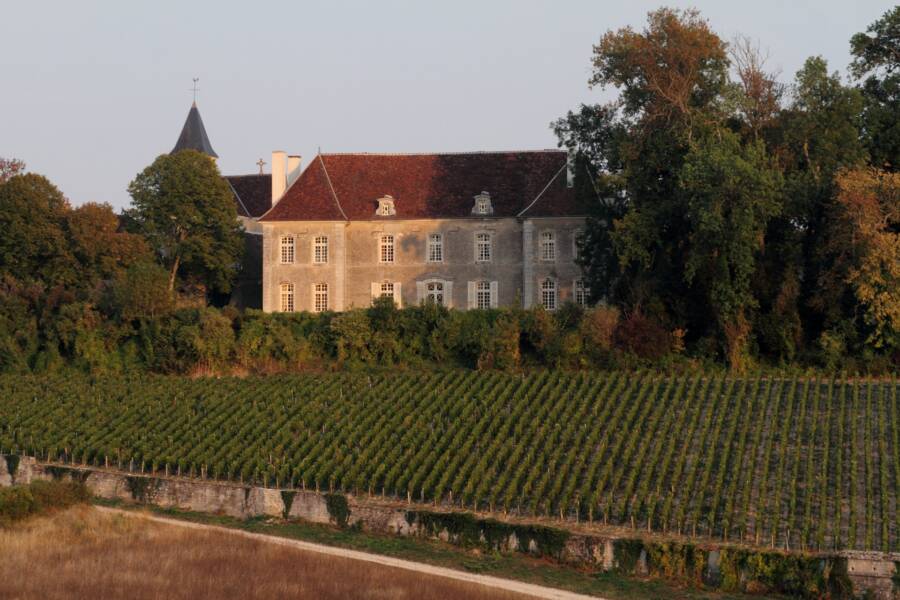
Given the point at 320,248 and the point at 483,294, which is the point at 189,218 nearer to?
the point at 320,248

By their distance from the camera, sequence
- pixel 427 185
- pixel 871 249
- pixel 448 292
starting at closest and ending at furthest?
pixel 871 249 < pixel 448 292 < pixel 427 185

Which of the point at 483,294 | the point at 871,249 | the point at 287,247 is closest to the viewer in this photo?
the point at 871,249

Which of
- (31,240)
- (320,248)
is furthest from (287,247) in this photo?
(31,240)

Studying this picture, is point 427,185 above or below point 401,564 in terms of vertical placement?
above

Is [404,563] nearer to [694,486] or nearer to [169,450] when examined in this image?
[694,486]

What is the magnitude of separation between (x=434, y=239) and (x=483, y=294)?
3.19 m

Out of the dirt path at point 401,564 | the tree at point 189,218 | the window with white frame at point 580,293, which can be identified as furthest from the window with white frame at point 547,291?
the dirt path at point 401,564

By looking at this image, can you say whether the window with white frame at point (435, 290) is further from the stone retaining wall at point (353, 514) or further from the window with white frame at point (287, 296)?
the stone retaining wall at point (353, 514)

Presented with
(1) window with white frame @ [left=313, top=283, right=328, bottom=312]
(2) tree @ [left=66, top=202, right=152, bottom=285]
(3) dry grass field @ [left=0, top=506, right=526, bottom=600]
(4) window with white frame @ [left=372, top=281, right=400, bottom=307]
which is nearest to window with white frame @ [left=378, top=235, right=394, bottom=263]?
(4) window with white frame @ [left=372, top=281, right=400, bottom=307]

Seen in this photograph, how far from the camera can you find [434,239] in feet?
186

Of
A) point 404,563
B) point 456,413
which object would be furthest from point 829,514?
point 456,413

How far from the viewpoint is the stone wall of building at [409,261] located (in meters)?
55.3

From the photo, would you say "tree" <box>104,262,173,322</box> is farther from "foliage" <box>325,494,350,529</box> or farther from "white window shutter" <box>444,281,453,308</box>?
"foliage" <box>325,494,350,529</box>

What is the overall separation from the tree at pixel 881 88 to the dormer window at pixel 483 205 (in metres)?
15.5
